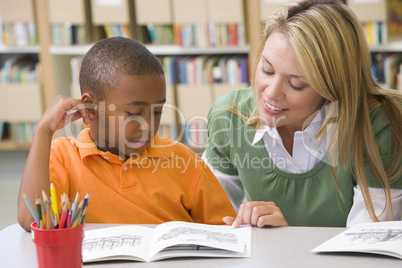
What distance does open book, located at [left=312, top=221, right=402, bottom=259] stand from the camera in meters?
1.07

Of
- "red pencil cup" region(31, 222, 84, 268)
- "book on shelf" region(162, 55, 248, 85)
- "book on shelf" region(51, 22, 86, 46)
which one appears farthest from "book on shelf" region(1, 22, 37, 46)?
"red pencil cup" region(31, 222, 84, 268)

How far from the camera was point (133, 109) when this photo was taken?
134 centimetres

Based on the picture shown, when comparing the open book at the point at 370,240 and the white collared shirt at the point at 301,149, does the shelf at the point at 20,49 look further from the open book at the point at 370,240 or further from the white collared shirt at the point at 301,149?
the open book at the point at 370,240

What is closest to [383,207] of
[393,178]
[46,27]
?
[393,178]

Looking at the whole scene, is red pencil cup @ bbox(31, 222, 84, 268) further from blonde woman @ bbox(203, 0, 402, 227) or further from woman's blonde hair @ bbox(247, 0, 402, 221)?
woman's blonde hair @ bbox(247, 0, 402, 221)

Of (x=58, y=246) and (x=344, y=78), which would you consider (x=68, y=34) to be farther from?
(x=58, y=246)

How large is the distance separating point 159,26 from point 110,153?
7.80 feet

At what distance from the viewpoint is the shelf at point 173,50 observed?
3.59m

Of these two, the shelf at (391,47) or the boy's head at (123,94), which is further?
the shelf at (391,47)

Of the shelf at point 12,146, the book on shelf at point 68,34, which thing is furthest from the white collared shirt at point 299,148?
the shelf at point 12,146

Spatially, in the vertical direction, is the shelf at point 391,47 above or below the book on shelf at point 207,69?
above

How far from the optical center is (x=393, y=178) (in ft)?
4.90

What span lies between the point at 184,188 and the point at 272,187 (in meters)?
0.28

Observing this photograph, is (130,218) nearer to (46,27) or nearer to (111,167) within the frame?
(111,167)
